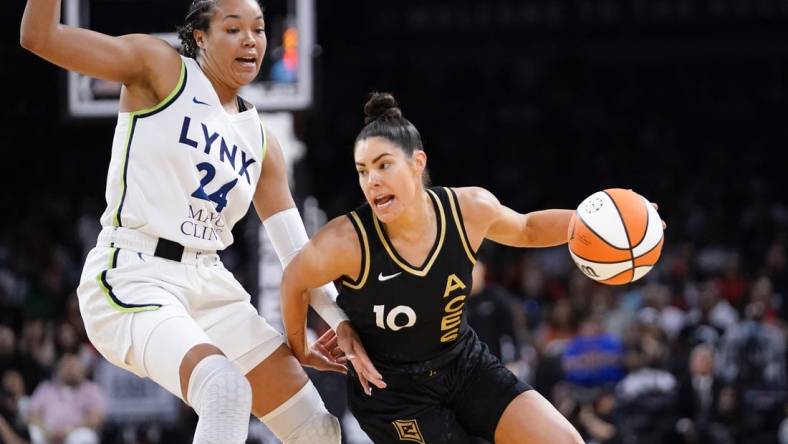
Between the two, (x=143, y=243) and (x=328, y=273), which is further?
(x=328, y=273)

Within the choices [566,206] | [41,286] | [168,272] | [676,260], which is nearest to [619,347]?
[676,260]

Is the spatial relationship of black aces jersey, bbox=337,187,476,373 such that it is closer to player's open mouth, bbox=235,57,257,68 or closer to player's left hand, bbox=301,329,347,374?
player's left hand, bbox=301,329,347,374

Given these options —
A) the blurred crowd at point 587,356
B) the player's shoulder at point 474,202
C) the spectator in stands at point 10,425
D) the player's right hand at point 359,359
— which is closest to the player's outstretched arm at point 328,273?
the player's right hand at point 359,359

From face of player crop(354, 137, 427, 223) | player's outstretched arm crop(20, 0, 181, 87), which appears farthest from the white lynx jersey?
face of player crop(354, 137, 427, 223)

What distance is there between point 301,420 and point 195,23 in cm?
163

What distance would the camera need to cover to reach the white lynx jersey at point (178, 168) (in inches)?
169

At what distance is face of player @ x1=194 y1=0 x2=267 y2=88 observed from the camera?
4535 mm

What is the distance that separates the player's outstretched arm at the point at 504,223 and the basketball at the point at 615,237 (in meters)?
0.12

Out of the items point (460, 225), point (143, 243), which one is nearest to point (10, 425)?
point (143, 243)

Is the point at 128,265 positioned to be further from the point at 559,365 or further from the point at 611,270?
the point at 559,365

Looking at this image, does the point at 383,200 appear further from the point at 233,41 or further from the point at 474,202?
the point at 233,41

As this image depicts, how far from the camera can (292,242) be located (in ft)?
15.8

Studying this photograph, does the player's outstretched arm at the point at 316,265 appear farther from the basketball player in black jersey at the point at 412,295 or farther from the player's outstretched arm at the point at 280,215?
the player's outstretched arm at the point at 280,215

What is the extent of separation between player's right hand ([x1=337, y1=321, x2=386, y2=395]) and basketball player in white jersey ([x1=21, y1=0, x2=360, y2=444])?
0.10 m
